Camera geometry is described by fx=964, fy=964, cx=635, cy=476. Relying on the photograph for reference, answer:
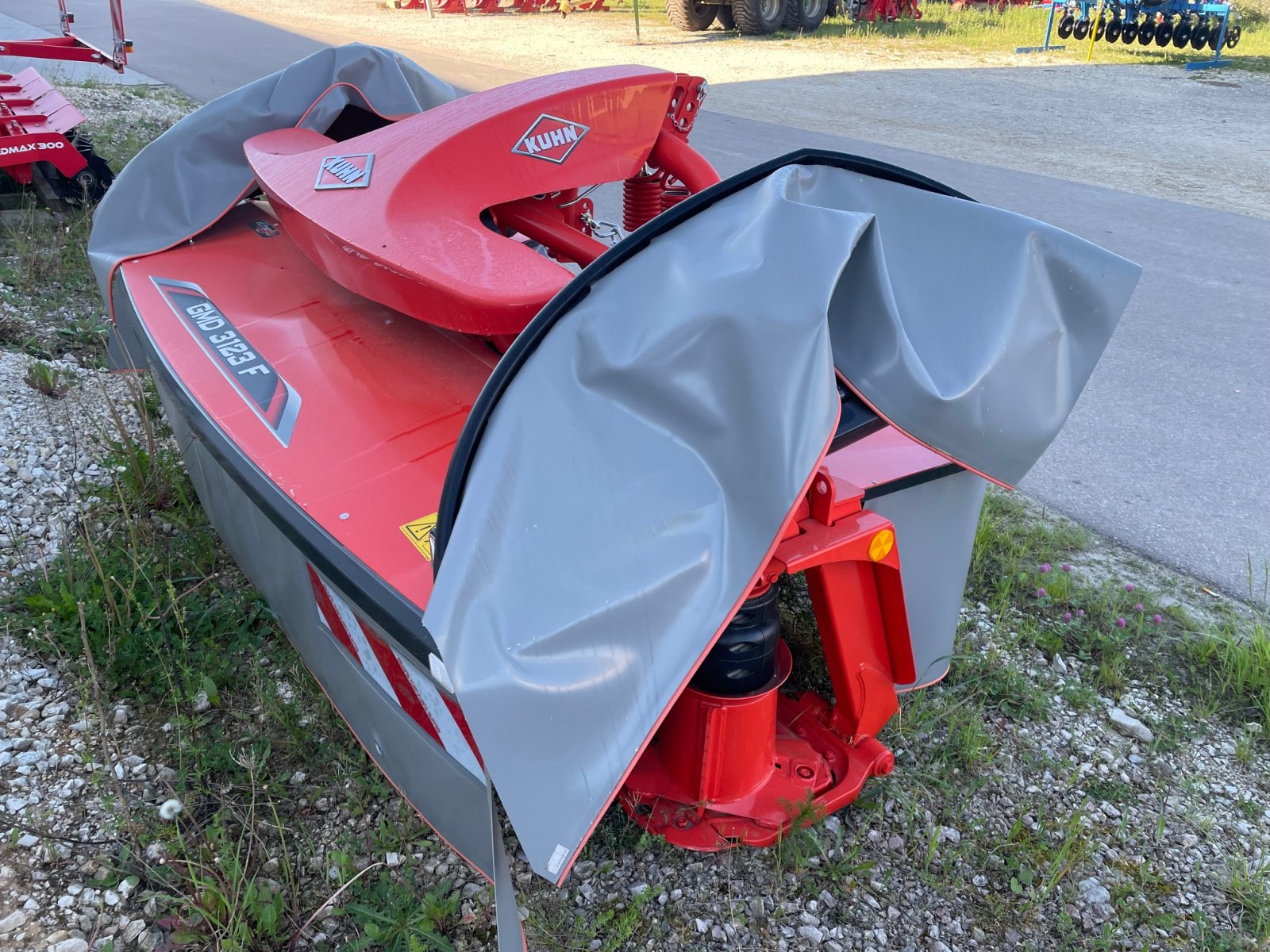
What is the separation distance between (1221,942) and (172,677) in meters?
2.42

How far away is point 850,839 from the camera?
206 cm

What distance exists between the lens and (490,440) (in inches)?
59.6

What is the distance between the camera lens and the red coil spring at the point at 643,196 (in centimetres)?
316

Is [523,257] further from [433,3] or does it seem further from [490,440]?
[433,3]

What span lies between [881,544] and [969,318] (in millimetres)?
442

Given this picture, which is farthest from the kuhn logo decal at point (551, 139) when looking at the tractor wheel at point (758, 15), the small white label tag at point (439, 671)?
the tractor wheel at point (758, 15)

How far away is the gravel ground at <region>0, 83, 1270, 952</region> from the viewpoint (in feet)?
6.21

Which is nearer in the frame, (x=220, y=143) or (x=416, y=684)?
(x=416, y=684)

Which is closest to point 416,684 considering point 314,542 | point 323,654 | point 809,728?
point 314,542

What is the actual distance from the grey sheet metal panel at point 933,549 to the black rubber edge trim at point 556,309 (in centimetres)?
59

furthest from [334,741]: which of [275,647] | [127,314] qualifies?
[127,314]

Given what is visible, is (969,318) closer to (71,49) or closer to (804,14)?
(71,49)

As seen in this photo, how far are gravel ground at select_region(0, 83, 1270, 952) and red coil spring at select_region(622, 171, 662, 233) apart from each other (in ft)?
5.72

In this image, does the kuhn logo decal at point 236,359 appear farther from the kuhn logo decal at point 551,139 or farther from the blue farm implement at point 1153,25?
the blue farm implement at point 1153,25
